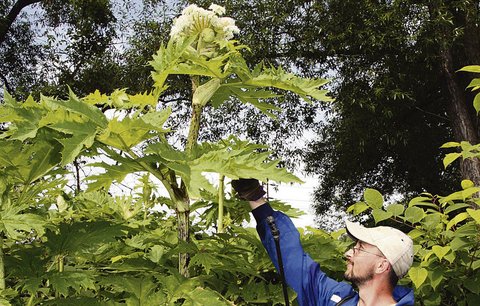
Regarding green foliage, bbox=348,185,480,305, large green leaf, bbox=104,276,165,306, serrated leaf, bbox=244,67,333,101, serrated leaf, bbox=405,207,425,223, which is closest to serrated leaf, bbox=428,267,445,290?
green foliage, bbox=348,185,480,305

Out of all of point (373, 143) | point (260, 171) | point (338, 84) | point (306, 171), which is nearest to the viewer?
point (260, 171)

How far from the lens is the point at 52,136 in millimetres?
1507

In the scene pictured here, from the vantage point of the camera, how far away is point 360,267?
216 cm

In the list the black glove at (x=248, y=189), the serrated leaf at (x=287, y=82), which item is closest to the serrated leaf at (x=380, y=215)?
the black glove at (x=248, y=189)

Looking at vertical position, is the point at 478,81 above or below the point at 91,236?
above

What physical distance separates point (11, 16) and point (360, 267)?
17.2 metres

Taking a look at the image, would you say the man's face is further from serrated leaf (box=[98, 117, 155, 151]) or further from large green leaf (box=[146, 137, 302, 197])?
serrated leaf (box=[98, 117, 155, 151])

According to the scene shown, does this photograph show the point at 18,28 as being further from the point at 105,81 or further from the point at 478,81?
the point at 478,81

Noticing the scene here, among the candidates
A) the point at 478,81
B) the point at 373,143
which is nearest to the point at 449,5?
the point at 373,143

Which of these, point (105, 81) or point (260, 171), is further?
point (105, 81)

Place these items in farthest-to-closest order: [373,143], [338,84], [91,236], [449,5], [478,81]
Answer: [373,143], [338,84], [449,5], [478,81], [91,236]

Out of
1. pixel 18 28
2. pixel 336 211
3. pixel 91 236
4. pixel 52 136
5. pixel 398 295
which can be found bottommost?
pixel 336 211

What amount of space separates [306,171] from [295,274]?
15526 mm

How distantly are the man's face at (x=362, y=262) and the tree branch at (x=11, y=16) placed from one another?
15821mm
